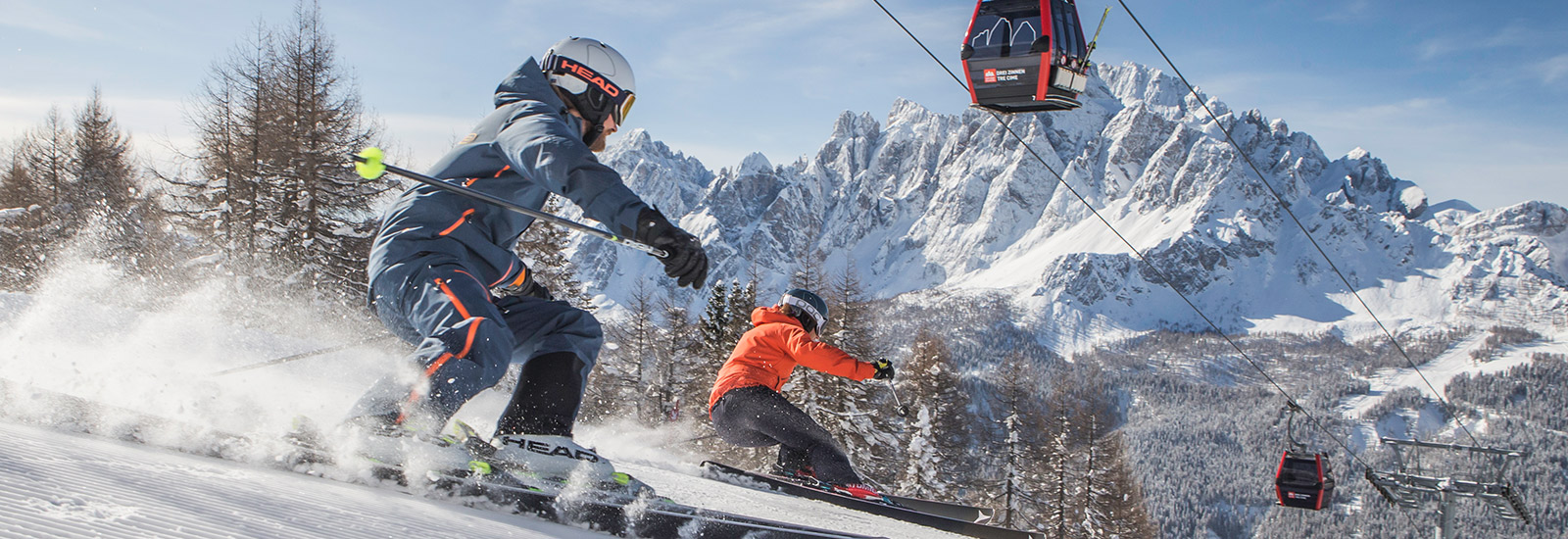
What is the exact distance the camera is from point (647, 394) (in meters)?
26.0

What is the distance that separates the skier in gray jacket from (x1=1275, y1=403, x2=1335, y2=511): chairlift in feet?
64.1

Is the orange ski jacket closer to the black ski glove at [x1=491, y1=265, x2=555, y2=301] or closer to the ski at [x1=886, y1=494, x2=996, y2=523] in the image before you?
the ski at [x1=886, y1=494, x2=996, y2=523]

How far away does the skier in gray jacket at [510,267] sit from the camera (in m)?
2.84

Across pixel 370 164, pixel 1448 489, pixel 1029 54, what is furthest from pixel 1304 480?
pixel 370 164

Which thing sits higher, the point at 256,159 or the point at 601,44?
the point at 256,159

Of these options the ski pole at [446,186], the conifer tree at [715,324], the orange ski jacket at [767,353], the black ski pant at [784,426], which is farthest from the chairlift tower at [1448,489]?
the ski pole at [446,186]

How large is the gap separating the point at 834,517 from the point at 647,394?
22135 millimetres

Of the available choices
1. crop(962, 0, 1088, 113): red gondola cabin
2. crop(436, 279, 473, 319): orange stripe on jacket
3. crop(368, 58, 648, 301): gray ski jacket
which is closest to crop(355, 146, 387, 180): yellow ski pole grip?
crop(368, 58, 648, 301): gray ski jacket

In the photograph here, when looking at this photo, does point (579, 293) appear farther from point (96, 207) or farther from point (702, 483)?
point (702, 483)

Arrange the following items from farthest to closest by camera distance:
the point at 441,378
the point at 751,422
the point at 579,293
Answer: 1. the point at 579,293
2. the point at 751,422
3. the point at 441,378

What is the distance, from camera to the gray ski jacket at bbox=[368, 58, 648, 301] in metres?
2.81

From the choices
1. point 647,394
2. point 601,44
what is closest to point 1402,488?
point 647,394

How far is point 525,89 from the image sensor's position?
3283mm

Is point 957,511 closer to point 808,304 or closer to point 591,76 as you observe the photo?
point 808,304
